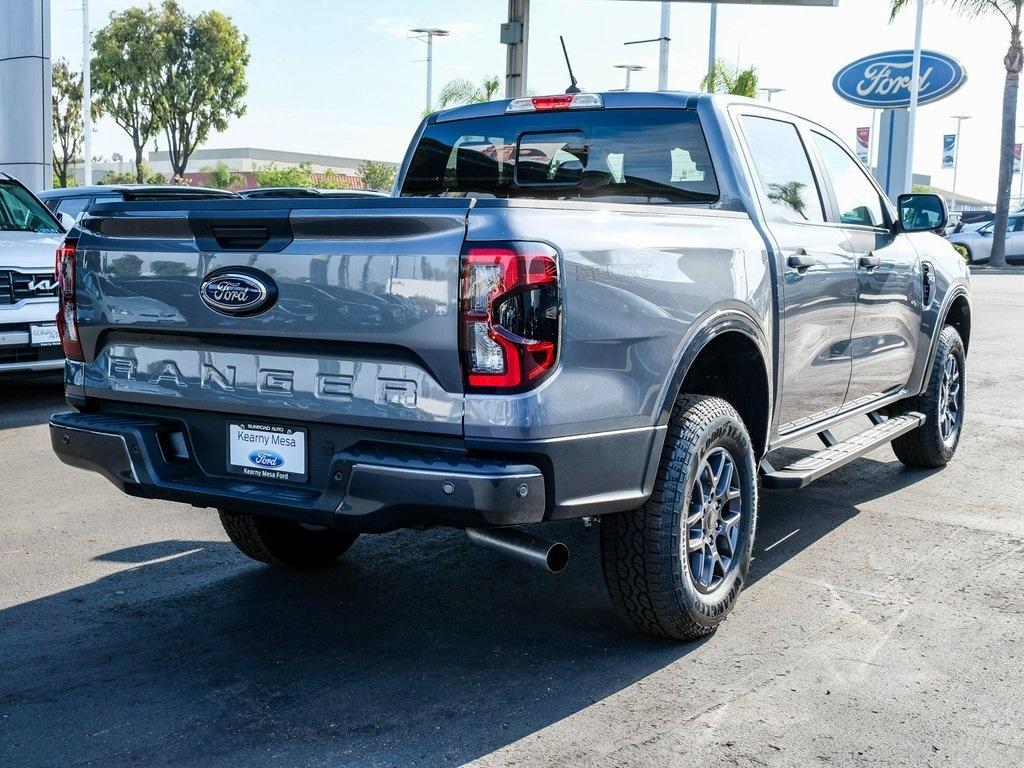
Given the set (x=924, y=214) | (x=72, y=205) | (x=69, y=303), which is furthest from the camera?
(x=72, y=205)

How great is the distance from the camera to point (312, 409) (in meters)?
3.54

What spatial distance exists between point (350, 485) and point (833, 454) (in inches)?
103

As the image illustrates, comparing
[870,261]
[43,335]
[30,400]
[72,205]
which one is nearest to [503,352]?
[870,261]

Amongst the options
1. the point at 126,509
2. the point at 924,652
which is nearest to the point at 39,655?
the point at 126,509

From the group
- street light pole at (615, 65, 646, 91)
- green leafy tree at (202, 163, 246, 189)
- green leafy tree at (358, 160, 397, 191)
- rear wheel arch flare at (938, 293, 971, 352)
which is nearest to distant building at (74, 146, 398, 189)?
green leafy tree at (358, 160, 397, 191)

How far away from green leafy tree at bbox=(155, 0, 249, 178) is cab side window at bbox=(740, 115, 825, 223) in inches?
1703

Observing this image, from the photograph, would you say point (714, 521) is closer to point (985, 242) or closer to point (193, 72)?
point (985, 242)

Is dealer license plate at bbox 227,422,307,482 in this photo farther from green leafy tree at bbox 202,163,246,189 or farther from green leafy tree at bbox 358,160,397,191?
green leafy tree at bbox 358,160,397,191

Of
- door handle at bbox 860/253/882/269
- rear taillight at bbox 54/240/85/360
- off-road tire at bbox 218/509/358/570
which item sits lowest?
off-road tire at bbox 218/509/358/570

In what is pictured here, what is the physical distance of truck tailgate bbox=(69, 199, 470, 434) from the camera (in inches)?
131

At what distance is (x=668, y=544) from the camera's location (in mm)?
3818

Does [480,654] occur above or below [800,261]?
below

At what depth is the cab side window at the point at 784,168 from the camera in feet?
16.1

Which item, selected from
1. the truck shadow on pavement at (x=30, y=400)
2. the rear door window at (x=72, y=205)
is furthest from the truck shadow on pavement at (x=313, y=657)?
the rear door window at (x=72, y=205)
